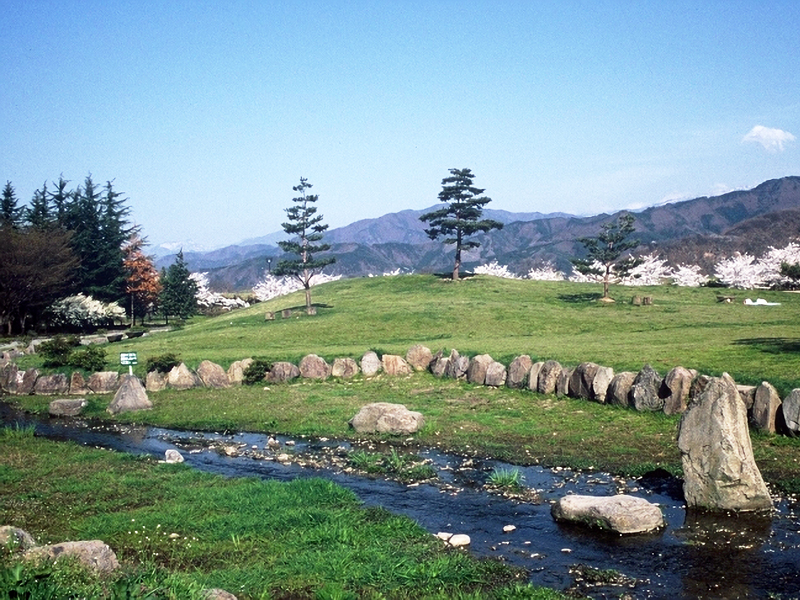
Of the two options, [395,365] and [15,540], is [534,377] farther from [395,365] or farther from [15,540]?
[15,540]

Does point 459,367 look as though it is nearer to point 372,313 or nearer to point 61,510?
point 61,510

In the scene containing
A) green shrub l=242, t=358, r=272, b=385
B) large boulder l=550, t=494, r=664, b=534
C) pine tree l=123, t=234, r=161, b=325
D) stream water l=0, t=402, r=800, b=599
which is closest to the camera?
stream water l=0, t=402, r=800, b=599

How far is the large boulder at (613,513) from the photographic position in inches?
470

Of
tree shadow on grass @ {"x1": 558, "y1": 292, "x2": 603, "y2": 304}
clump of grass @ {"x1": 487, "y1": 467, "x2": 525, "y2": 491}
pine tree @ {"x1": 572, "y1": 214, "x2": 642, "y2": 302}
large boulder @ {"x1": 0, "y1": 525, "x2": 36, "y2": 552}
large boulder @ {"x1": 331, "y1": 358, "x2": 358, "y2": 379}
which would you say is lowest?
clump of grass @ {"x1": 487, "y1": 467, "x2": 525, "y2": 491}

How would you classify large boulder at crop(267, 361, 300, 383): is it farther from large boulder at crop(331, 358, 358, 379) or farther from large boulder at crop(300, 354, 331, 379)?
large boulder at crop(331, 358, 358, 379)

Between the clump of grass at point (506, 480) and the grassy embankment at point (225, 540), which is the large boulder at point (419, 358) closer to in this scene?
the clump of grass at point (506, 480)

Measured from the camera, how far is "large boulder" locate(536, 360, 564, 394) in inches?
Result: 945

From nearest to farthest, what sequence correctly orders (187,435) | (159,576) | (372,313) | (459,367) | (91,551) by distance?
(159,576) → (91,551) → (187,435) → (459,367) → (372,313)

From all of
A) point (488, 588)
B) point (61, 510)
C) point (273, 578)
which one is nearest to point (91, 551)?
→ point (273, 578)

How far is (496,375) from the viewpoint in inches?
1038

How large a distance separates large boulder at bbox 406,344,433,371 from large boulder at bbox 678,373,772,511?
57.5 feet

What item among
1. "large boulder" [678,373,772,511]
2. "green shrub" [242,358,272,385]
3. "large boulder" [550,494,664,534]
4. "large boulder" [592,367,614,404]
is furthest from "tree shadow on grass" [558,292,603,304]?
"large boulder" [550,494,664,534]

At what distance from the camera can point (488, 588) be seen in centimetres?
966

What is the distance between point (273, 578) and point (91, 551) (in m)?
2.62
